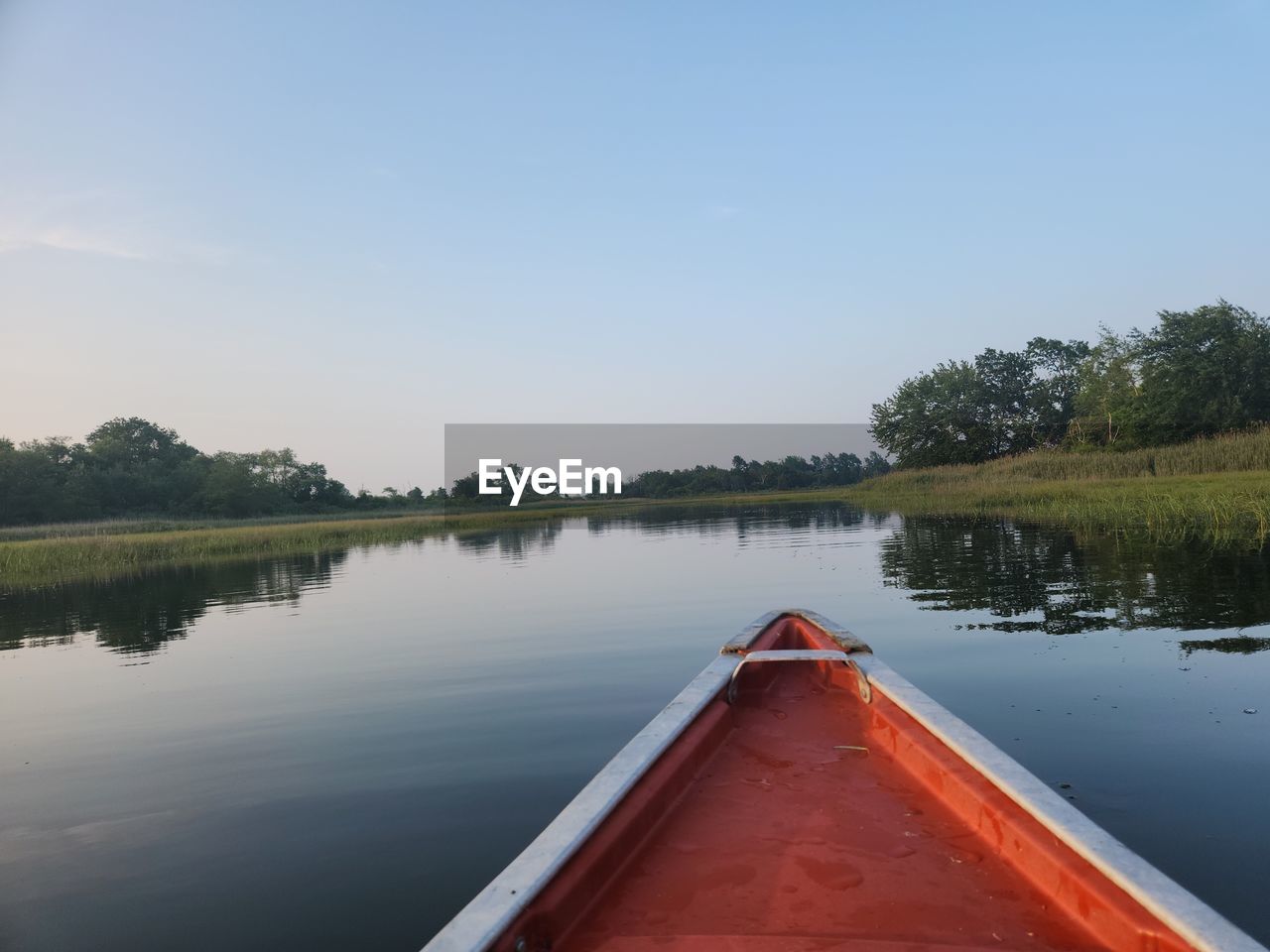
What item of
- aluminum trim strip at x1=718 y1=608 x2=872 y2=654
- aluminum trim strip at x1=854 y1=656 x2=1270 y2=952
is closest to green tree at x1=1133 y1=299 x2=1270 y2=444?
aluminum trim strip at x1=718 y1=608 x2=872 y2=654

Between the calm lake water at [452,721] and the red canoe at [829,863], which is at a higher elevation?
the red canoe at [829,863]

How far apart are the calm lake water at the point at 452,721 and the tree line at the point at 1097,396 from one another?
27.1m

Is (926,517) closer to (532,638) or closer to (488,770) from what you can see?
(532,638)

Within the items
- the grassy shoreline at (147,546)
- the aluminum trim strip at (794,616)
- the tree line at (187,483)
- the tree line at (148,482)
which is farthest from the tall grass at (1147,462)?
the tree line at (148,482)

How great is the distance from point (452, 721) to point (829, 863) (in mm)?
3611

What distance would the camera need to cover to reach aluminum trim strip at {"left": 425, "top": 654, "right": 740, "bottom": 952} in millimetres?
1829

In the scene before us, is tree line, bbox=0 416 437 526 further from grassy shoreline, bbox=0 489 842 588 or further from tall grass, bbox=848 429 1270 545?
tall grass, bbox=848 429 1270 545

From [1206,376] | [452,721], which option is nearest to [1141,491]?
[452,721]

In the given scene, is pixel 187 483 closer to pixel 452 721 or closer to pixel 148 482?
pixel 148 482

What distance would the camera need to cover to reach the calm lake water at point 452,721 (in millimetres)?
3180

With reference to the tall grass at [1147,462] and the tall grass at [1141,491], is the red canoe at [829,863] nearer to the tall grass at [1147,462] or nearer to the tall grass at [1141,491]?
the tall grass at [1141,491]

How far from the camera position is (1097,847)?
212 cm

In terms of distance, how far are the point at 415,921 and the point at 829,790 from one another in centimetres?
166

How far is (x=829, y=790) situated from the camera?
10.2 feet
